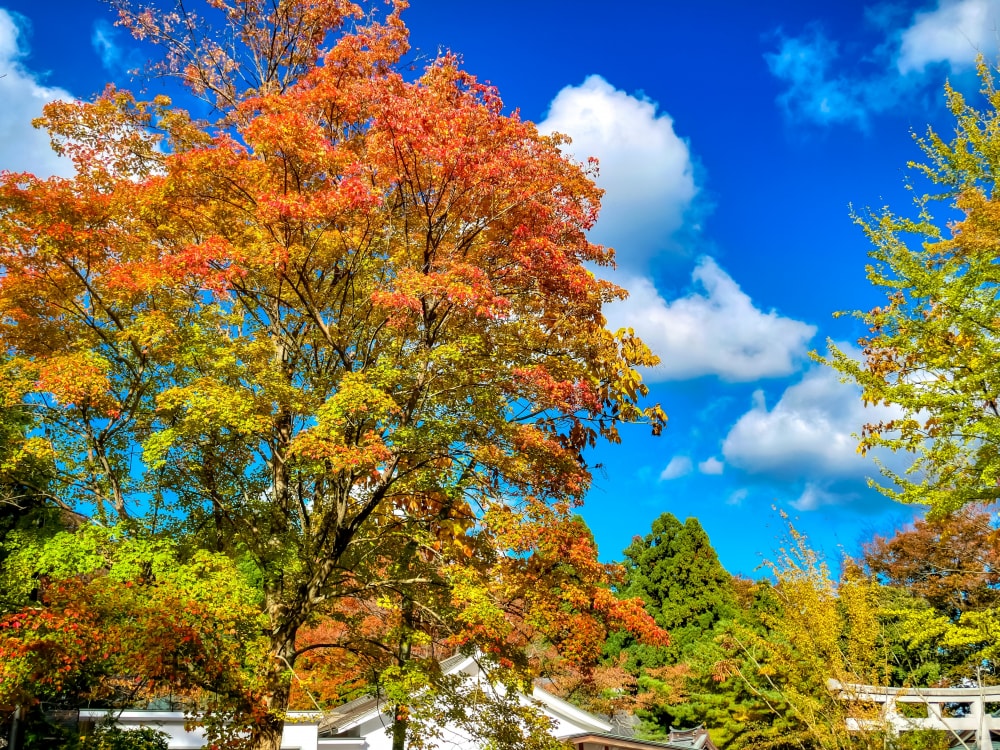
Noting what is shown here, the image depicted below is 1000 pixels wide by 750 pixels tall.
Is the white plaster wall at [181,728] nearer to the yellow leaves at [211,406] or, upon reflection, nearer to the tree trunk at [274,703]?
the tree trunk at [274,703]

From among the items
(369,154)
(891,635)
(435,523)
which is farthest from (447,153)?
(891,635)

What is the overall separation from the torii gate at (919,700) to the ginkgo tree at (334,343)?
565 cm

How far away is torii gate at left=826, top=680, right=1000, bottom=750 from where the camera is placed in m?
13.6

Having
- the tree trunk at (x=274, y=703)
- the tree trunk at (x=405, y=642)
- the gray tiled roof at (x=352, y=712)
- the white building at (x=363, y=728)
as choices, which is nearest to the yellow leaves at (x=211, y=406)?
the tree trunk at (x=274, y=703)

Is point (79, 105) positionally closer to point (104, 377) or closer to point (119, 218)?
point (119, 218)

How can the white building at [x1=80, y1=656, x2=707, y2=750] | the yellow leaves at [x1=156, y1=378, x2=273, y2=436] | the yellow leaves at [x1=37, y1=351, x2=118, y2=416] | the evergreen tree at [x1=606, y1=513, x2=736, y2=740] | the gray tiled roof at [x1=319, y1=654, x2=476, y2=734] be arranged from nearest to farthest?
the yellow leaves at [x1=37, y1=351, x2=118, y2=416] < the yellow leaves at [x1=156, y1=378, x2=273, y2=436] < the white building at [x1=80, y1=656, x2=707, y2=750] < the gray tiled roof at [x1=319, y1=654, x2=476, y2=734] < the evergreen tree at [x1=606, y1=513, x2=736, y2=740]

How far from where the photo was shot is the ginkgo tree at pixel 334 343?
10.5 m

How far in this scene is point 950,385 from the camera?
33.6 feet

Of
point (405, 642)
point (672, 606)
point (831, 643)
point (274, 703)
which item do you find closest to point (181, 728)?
point (274, 703)

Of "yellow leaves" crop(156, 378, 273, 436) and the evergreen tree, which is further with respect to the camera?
the evergreen tree

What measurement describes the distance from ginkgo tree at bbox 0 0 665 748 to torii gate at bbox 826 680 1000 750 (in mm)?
5647

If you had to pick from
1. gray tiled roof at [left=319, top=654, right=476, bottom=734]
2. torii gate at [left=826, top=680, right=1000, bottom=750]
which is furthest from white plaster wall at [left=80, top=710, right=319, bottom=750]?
torii gate at [left=826, top=680, right=1000, bottom=750]

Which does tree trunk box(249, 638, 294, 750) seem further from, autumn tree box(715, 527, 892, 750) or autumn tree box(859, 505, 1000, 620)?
autumn tree box(859, 505, 1000, 620)

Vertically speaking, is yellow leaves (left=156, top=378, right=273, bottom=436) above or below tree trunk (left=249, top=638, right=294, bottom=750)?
A: above
